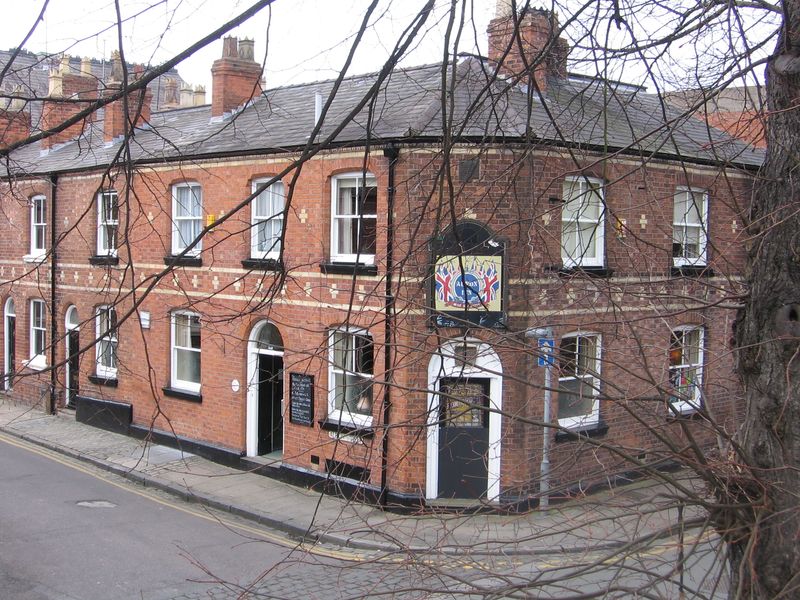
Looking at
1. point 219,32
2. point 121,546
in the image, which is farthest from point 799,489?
point 121,546

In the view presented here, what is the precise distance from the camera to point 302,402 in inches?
634

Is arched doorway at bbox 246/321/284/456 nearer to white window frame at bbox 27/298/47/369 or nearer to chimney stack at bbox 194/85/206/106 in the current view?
white window frame at bbox 27/298/47/369

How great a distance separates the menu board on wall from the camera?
15.9m

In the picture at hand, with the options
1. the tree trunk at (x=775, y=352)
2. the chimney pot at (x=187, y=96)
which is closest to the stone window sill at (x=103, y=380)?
the chimney pot at (x=187, y=96)

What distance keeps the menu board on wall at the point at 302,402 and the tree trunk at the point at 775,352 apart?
1192 centimetres

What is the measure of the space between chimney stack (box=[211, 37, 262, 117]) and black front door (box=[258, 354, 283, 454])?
6261 millimetres

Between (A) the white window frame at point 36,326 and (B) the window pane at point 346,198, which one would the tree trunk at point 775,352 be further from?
(A) the white window frame at point 36,326

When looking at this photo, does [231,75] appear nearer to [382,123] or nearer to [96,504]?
[382,123]

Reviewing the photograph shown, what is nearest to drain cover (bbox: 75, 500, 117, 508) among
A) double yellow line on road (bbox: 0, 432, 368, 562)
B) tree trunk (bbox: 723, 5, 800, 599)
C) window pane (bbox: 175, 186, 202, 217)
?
double yellow line on road (bbox: 0, 432, 368, 562)

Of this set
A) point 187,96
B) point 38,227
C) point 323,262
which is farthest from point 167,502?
point 187,96

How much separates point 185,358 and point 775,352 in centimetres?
1612

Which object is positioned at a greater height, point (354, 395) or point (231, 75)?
point (231, 75)

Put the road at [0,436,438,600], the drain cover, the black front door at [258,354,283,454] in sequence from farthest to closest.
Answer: the black front door at [258,354,283,454]
the drain cover
the road at [0,436,438,600]

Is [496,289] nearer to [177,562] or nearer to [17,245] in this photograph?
[177,562]
